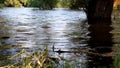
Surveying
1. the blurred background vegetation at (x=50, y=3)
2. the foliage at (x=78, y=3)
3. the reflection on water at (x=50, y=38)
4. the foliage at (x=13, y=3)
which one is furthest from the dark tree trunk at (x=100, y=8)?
the foliage at (x=13, y=3)

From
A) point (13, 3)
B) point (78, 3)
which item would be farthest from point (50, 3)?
point (78, 3)

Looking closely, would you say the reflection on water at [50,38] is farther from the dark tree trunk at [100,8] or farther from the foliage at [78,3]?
the foliage at [78,3]

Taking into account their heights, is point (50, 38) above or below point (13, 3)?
above

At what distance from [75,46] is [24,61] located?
9.09 meters

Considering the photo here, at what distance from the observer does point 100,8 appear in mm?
33094

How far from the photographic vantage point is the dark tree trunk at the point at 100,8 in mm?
32625

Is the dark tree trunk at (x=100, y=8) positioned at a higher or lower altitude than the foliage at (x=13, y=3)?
higher

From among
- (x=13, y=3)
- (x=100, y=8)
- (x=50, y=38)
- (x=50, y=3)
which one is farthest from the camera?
(x=13, y=3)

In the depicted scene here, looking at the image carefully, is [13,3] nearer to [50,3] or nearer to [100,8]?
[50,3]

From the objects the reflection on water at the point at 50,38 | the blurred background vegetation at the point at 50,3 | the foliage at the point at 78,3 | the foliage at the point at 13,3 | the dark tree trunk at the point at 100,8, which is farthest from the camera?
the foliage at the point at 13,3

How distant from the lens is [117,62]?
973 cm

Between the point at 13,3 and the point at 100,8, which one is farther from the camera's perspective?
the point at 13,3

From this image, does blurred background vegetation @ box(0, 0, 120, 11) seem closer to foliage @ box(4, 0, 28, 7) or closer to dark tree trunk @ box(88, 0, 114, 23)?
foliage @ box(4, 0, 28, 7)

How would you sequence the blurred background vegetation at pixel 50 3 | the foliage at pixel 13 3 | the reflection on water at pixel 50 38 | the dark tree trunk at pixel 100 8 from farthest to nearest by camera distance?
the foliage at pixel 13 3 → the blurred background vegetation at pixel 50 3 → the dark tree trunk at pixel 100 8 → the reflection on water at pixel 50 38
